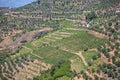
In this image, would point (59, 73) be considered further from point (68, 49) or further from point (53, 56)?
point (68, 49)

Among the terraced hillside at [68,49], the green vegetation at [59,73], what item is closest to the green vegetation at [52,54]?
the terraced hillside at [68,49]

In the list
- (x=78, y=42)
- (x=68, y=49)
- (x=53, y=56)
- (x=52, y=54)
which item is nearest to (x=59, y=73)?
(x=53, y=56)

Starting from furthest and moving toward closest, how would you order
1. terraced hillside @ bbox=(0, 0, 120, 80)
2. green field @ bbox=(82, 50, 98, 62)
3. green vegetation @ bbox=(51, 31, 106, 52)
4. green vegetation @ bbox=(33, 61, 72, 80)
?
green vegetation @ bbox=(51, 31, 106, 52)
green field @ bbox=(82, 50, 98, 62)
green vegetation @ bbox=(33, 61, 72, 80)
terraced hillside @ bbox=(0, 0, 120, 80)

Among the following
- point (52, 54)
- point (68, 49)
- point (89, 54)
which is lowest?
point (52, 54)

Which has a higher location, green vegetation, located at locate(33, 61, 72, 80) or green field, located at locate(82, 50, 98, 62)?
green field, located at locate(82, 50, 98, 62)

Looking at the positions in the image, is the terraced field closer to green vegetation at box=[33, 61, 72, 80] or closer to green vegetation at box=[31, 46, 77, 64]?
green vegetation at box=[31, 46, 77, 64]

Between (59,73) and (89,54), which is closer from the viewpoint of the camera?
(59,73)

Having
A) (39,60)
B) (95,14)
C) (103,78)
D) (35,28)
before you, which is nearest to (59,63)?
(39,60)

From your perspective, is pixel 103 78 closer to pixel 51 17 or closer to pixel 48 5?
pixel 51 17

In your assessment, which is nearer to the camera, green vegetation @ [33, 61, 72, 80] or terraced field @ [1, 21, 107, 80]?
green vegetation @ [33, 61, 72, 80]

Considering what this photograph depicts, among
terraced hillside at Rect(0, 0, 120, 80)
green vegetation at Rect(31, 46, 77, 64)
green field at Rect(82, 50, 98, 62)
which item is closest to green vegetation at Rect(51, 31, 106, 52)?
terraced hillside at Rect(0, 0, 120, 80)

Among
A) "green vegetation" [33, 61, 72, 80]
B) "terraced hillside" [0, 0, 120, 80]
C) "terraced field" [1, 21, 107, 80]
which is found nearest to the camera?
"terraced hillside" [0, 0, 120, 80]

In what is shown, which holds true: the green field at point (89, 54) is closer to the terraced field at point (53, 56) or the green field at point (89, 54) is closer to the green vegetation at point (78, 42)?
the terraced field at point (53, 56)
